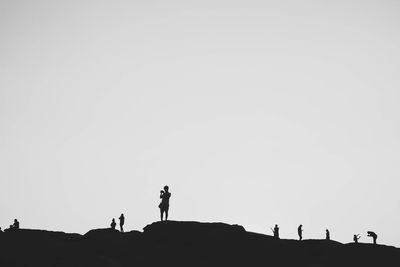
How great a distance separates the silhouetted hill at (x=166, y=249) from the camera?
25812 millimetres

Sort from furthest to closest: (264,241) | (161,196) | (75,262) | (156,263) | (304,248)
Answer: (304,248) → (264,241) → (161,196) → (156,263) → (75,262)

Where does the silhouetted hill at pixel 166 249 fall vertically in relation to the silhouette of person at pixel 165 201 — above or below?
below

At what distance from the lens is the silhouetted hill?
1016 inches

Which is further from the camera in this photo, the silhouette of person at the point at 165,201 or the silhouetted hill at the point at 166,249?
the silhouette of person at the point at 165,201

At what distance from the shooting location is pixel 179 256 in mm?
28766

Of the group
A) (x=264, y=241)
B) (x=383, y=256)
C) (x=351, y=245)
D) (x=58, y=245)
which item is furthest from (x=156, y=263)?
(x=383, y=256)

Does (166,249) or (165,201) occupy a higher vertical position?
(165,201)

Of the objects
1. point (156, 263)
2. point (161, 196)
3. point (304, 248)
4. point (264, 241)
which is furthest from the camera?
point (304, 248)

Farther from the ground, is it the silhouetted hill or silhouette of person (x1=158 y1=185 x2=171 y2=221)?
silhouette of person (x1=158 y1=185 x2=171 y2=221)

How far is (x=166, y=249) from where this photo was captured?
29.0 metres

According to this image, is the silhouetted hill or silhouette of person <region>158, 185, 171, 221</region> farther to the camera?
silhouette of person <region>158, 185, 171, 221</region>

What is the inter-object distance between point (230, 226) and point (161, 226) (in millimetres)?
5387

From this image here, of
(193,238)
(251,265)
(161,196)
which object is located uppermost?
(161,196)

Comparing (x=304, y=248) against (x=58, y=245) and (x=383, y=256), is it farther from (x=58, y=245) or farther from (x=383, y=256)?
(x=58, y=245)
